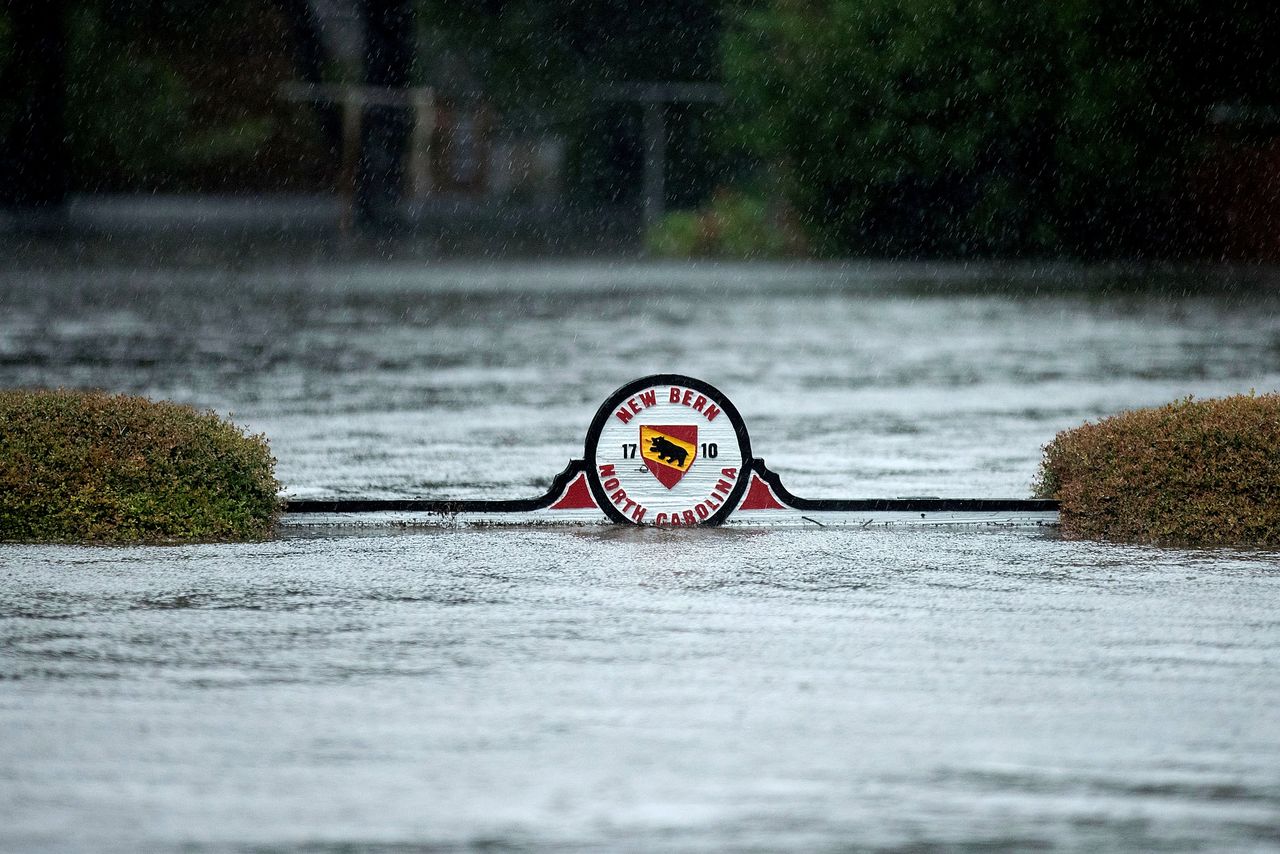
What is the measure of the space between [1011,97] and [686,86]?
19.0 meters

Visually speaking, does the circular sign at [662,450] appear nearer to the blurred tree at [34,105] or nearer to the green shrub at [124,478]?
the green shrub at [124,478]

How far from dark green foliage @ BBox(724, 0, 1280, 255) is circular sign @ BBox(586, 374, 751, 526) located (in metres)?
31.4

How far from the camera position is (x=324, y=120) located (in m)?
66.2

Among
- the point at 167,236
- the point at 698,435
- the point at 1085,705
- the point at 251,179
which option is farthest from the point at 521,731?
the point at 251,179

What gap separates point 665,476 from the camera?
1032cm

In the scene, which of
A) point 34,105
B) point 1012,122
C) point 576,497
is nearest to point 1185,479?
point 576,497

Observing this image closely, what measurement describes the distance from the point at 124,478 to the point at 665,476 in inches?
102

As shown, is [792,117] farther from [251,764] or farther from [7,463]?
[251,764]

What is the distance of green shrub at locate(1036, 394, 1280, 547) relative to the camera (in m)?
9.98

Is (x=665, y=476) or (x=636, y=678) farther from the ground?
(x=665, y=476)

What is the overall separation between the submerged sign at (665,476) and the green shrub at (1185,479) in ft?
1.92

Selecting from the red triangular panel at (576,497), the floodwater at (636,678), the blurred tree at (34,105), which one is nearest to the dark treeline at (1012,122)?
the blurred tree at (34,105)

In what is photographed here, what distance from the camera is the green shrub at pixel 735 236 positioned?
45969 mm

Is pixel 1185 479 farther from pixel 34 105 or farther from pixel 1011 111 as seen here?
pixel 34 105
